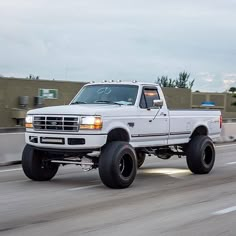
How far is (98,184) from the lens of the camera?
11.6 meters

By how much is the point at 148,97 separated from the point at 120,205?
3.66m

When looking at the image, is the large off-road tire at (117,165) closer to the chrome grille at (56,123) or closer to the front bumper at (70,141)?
the front bumper at (70,141)

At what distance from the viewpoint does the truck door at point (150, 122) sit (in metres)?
11.6

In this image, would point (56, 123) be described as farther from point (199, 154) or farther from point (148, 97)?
point (199, 154)

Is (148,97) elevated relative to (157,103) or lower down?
→ elevated

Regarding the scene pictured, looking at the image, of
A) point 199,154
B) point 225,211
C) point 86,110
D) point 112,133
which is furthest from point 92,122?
point 199,154

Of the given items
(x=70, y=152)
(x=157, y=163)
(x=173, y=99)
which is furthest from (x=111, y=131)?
(x=173, y=99)

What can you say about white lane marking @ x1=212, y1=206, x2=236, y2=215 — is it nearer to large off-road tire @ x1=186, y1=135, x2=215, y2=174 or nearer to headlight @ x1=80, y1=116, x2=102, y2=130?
headlight @ x1=80, y1=116, x2=102, y2=130

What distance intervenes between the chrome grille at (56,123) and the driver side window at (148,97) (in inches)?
70.8

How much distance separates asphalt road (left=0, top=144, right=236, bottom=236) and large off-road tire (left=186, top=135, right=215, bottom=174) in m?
0.26

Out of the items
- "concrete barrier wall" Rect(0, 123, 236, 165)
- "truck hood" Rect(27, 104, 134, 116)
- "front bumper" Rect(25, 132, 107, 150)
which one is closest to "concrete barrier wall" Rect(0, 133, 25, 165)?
"concrete barrier wall" Rect(0, 123, 236, 165)

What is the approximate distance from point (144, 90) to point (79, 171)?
310 centimetres

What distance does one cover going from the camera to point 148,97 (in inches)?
481

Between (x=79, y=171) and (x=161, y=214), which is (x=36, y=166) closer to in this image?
(x=79, y=171)
